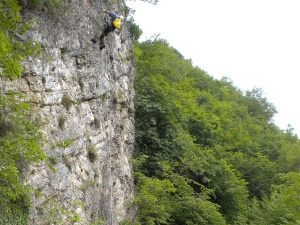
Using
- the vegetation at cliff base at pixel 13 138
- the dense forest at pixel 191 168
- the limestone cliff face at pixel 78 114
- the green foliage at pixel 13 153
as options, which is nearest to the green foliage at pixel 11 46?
the vegetation at cliff base at pixel 13 138

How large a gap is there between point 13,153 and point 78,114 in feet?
16.4

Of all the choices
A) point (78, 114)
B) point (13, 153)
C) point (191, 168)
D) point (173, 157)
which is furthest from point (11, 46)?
point (173, 157)

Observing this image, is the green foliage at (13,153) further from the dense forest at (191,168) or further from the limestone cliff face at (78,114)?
the dense forest at (191,168)

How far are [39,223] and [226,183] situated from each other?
16.6 meters

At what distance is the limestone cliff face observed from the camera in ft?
29.7

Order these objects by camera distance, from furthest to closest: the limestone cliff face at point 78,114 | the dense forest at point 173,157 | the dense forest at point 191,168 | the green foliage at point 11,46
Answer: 1. the dense forest at point 191,168
2. the limestone cliff face at point 78,114
3. the dense forest at point 173,157
4. the green foliage at point 11,46

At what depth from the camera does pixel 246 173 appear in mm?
30250

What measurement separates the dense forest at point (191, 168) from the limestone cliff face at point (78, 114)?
264cm

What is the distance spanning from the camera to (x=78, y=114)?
11.5 m

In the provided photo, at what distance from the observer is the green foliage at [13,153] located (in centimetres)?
643

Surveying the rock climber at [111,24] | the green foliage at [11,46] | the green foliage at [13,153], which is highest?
the rock climber at [111,24]

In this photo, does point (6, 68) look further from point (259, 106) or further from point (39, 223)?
point (259, 106)

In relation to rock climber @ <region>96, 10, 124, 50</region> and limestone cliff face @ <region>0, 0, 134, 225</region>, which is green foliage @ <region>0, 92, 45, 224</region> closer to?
limestone cliff face @ <region>0, 0, 134, 225</region>

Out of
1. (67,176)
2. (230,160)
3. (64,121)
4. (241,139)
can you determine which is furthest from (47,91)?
(241,139)
